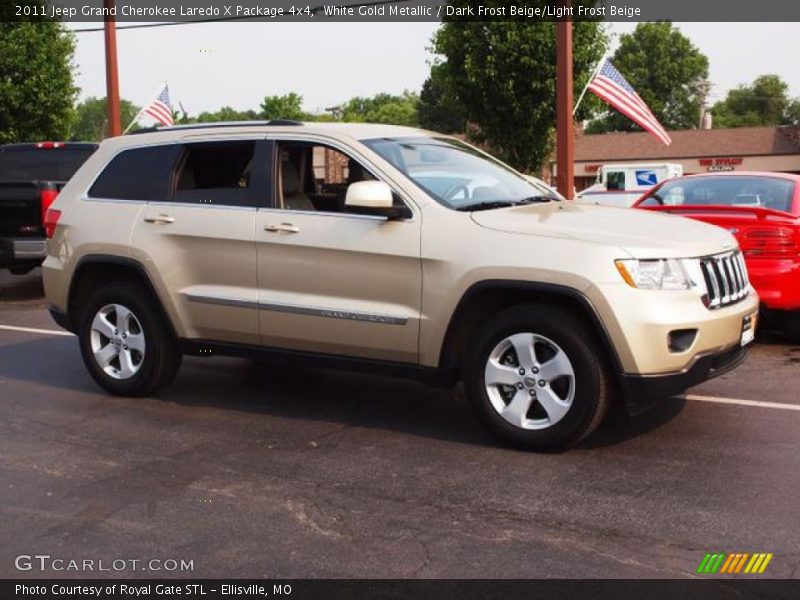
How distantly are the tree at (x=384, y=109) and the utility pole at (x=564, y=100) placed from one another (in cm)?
7527

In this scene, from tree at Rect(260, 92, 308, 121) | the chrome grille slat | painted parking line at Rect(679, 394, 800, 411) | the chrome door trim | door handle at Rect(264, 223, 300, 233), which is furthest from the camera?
tree at Rect(260, 92, 308, 121)

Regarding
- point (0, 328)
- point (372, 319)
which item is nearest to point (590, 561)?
point (372, 319)

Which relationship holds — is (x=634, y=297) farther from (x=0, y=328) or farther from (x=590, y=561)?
(x=0, y=328)

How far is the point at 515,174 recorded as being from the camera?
652cm

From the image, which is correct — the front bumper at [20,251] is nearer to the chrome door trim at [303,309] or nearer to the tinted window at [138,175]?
the tinted window at [138,175]

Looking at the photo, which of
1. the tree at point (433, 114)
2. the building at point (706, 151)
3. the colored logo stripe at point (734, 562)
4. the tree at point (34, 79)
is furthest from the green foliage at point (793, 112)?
the colored logo stripe at point (734, 562)

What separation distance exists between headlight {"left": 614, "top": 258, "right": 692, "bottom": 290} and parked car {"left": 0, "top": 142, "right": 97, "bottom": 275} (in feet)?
28.6

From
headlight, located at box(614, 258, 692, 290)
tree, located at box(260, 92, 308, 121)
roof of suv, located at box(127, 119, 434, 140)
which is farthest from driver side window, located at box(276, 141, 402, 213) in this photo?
tree, located at box(260, 92, 308, 121)

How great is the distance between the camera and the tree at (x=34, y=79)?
24.5 m

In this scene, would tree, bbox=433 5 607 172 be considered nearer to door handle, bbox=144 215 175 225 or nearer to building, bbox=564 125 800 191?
door handle, bbox=144 215 175 225

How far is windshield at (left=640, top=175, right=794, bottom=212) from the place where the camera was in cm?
819

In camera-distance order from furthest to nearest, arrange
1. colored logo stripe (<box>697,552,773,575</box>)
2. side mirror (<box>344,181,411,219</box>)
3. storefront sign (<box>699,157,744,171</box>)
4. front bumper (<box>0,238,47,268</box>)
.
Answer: storefront sign (<box>699,157,744,171</box>) → front bumper (<box>0,238,47,268</box>) → side mirror (<box>344,181,411,219</box>) → colored logo stripe (<box>697,552,773,575</box>)

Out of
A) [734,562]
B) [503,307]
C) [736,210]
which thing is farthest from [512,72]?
[734,562]

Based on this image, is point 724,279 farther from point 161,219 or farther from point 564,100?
point 564,100
